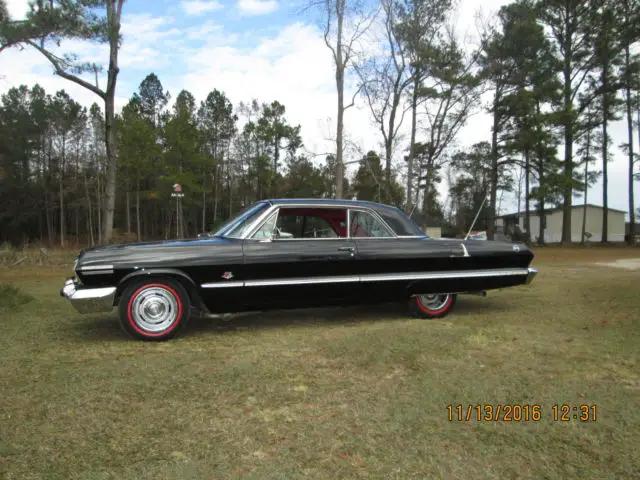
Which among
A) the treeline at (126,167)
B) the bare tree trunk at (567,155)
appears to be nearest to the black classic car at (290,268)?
the bare tree trunk at (567,155)

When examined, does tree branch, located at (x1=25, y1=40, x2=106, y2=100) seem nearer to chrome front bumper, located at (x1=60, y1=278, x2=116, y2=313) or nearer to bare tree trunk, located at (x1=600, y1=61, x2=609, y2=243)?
chrome front bumper, located at (x1=60, y1=278, x2=116, y2=313)

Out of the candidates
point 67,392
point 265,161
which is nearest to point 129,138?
point 265,161

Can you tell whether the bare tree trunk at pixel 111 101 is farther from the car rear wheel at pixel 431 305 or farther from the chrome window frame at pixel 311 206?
the car rear wheel at pixel 431 305

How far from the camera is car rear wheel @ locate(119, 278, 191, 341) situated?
177 inches

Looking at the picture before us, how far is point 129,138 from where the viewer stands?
38750 millimetres

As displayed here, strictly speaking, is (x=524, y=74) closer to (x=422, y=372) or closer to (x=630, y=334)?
(x=630, y=334)

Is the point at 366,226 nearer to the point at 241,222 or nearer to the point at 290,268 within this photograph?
the point at 290,268

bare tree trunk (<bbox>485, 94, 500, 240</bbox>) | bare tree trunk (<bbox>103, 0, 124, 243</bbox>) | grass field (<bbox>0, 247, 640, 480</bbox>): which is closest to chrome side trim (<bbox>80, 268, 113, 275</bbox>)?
grass field (<bbox>0, 247, 640, 480</bbox>)

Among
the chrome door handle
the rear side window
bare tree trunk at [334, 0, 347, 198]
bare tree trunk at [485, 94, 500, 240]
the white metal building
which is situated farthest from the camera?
the white metal building

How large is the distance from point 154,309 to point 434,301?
325cm

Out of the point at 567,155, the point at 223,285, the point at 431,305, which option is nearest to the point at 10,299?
the point at 223,285

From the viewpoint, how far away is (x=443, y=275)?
17.7 ft

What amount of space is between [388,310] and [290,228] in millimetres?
1946

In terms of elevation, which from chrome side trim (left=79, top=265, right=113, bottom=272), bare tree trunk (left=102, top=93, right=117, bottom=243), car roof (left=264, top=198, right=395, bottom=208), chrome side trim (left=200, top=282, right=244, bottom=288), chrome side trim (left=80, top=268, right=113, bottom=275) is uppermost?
bare tree trunk (left=102, top=93, right=117, bottom=243)
